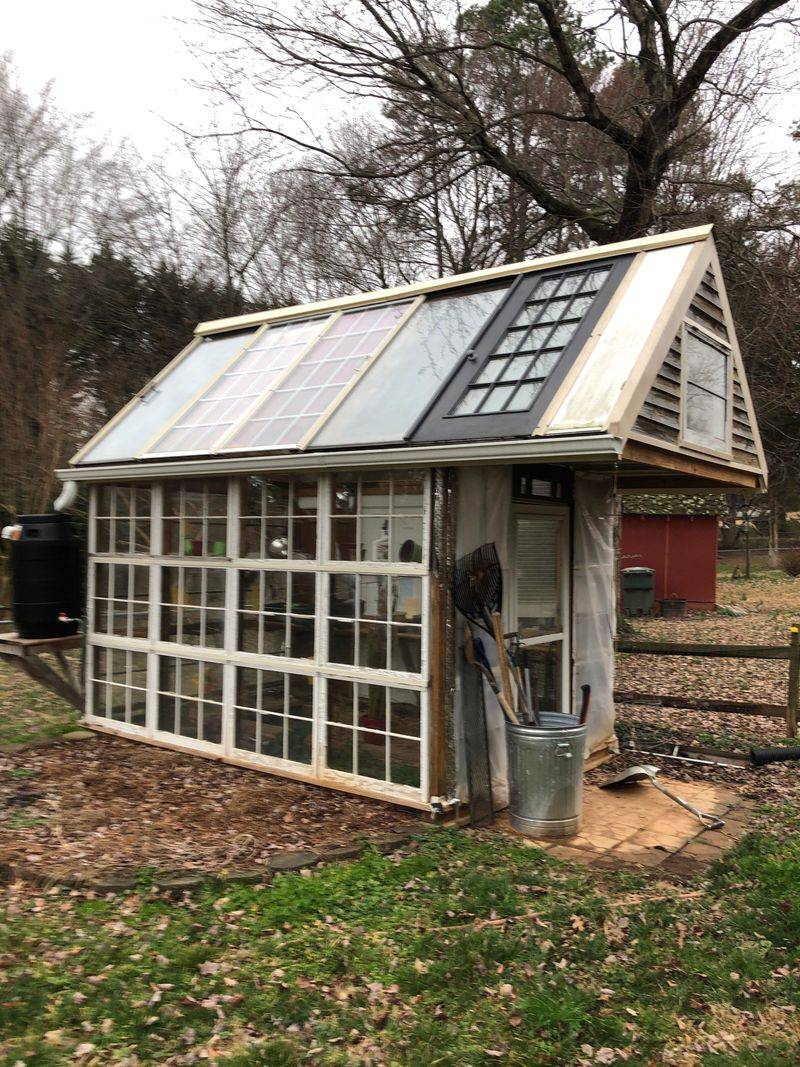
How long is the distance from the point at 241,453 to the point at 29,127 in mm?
13336

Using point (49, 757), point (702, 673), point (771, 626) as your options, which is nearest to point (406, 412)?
point (49, 757)

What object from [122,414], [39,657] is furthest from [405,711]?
[122,414]

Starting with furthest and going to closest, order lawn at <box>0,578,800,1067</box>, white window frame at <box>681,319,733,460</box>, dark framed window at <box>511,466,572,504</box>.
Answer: dark framed window at <box>511,466,572,504</box> < white window frame at <box>681,319,733,460</box> < lawn at <box>0,578,800,1067</box>

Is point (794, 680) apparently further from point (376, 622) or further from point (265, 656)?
point (265, 656)

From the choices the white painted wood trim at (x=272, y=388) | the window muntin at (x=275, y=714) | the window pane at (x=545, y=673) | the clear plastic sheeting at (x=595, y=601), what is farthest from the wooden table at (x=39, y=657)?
the clear plastic sheeting at (x=595, y=601)

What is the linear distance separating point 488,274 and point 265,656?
3.44 metres

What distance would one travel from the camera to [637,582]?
1747 cm

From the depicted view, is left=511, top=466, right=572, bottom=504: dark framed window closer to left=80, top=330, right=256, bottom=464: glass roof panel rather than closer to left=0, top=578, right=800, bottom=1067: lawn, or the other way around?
left=0, top=578, right=800, bottom=1067: lawn

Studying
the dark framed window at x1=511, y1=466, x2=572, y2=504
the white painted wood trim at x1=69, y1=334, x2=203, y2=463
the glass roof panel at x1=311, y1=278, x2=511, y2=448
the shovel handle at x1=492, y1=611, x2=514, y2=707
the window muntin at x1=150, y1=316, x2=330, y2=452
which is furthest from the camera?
the white painted wood trim at x1=69, y1=334, x2=203, y2=463

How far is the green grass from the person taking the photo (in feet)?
10.2

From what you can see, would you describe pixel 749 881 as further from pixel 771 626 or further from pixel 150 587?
pixel 771 626

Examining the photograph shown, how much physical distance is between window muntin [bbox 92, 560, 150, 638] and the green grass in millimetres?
3438

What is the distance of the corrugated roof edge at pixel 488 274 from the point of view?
564 cm

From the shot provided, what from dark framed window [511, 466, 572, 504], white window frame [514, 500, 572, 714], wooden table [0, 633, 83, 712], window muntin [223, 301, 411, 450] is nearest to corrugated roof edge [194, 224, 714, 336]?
window muntin [223, 301, 411, 450]
